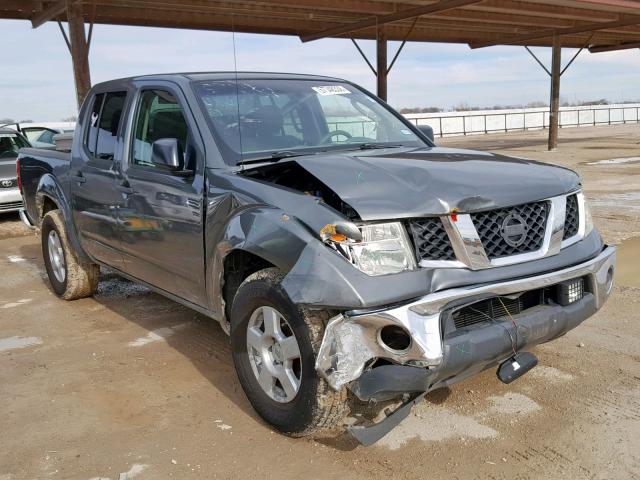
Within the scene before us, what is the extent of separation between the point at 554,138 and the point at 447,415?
2116cm

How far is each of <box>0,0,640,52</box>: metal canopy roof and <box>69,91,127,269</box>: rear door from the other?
7618 millimetres

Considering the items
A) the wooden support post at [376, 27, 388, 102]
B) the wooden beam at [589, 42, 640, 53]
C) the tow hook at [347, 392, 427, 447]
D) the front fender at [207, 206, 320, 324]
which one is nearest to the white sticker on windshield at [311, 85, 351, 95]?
the front fender at [207, 206, 320, 324]

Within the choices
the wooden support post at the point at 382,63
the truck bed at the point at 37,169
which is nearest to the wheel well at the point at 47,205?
the truck bed at the point at 37,169

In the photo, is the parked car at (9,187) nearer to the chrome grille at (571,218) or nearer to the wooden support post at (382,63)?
the chrome grille at (571,218)

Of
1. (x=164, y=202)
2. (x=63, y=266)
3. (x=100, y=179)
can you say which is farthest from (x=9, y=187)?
(x=164, y=202)

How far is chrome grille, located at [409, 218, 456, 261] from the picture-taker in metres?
2.89

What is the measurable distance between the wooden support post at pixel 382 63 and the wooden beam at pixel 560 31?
6.08m

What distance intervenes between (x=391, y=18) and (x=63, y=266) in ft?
40.7

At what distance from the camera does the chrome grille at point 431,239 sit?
2895 mm

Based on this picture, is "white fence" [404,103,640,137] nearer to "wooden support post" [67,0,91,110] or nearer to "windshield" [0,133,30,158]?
"wooden support post" [67,0,91,110]

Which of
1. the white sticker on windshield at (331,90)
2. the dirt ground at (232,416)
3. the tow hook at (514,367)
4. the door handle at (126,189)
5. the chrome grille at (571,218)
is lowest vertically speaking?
the dirt ground at (232,416)

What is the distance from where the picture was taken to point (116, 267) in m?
5.03

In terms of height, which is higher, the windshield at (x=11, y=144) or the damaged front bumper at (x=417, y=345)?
the windshield at (x=11, y=144)

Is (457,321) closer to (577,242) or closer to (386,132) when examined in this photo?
(577,242)
